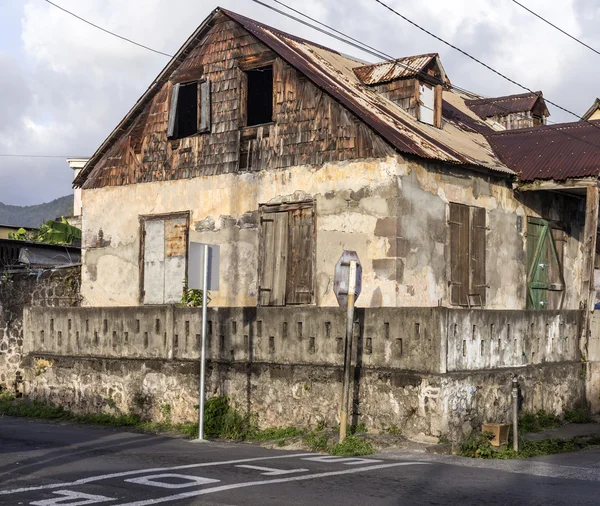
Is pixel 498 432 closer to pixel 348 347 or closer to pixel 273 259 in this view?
pixel 348 347

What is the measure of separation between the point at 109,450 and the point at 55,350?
20.8 feet

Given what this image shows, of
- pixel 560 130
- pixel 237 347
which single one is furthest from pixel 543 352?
pixel 560 130

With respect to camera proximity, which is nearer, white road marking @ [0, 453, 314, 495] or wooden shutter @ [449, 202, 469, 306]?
white road marking @ [0, 453, 314, 495]

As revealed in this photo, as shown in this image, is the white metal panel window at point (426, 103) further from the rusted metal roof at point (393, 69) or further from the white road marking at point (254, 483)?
the white road marking at point (254, 483)

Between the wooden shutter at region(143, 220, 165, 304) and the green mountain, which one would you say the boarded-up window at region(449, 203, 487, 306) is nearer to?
the wooden shutter at region(143, 220, 165, 304)

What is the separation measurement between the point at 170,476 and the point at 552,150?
13.4 metres

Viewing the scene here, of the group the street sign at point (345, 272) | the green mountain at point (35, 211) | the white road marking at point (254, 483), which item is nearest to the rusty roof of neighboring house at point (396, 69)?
the street sign at point (345, 272)

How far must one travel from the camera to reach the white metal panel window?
816 inches

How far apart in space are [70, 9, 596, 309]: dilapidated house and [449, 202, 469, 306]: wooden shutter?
40 millimetres

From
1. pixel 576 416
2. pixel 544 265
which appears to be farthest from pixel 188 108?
pixel 576 416

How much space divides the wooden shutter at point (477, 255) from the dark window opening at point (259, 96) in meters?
4.83

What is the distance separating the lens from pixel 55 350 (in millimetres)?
18969

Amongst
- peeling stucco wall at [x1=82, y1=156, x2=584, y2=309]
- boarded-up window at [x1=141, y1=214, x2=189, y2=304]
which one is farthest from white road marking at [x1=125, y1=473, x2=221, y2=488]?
boarded-up window at [x1=141, y1=214, x2=189, y2=304]

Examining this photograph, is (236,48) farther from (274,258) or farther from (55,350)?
(55,350)
